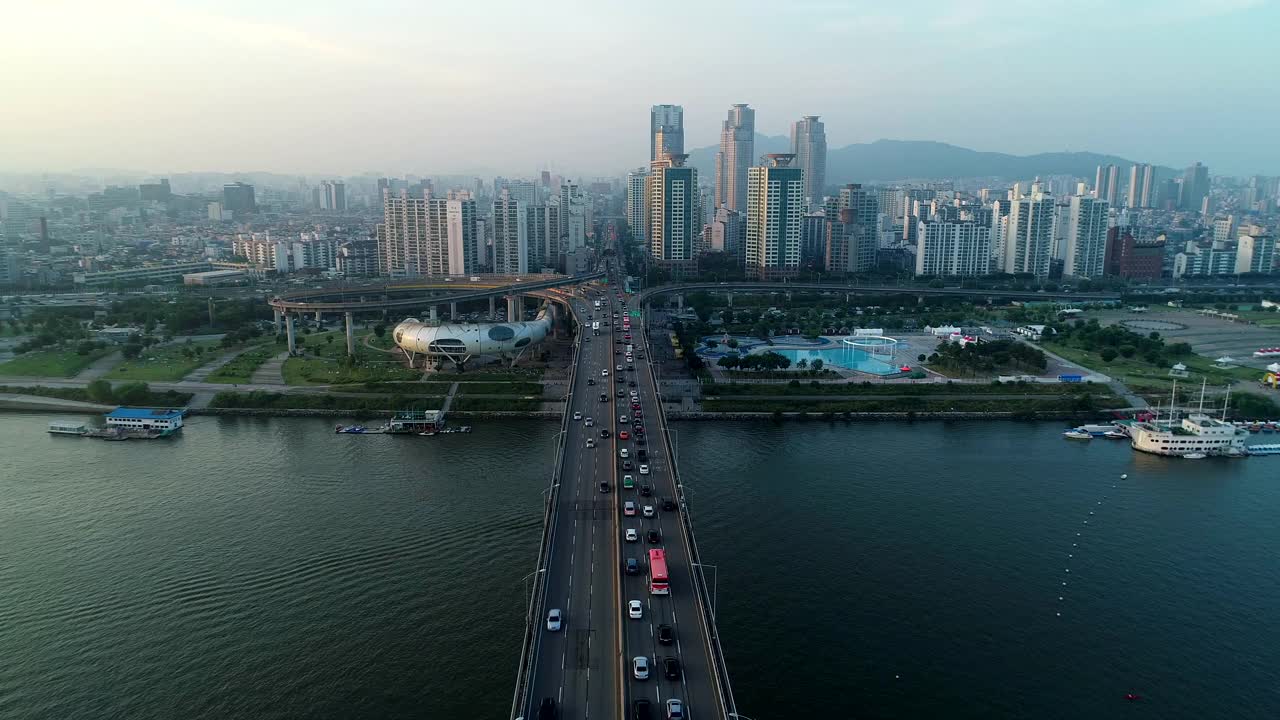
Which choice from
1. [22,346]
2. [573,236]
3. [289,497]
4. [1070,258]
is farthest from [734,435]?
[573,236]

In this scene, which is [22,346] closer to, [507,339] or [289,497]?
[507,339]

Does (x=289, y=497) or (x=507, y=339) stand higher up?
(x=507, y=339)

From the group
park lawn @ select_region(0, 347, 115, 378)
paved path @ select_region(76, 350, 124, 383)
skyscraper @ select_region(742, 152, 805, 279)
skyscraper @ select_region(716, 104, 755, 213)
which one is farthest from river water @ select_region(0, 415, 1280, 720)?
skyscraper @ select_region(716, 104, 755, 213)

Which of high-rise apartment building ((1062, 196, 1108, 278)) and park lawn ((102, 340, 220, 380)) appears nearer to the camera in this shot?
park lawn ((102, 340, 220, 380))

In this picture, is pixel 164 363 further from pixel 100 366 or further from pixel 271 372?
pixel 271 372

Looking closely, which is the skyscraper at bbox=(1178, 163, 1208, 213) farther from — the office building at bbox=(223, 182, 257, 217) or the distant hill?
the office building at bbox=(223, 182, 257, 217)

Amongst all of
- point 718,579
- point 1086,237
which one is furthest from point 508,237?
point 718,579
